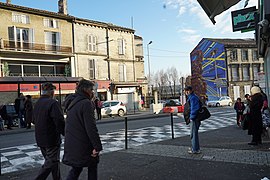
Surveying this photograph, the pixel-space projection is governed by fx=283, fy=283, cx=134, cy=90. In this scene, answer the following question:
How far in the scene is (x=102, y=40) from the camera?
33562 mm

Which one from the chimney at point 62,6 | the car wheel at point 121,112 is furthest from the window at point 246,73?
the chimney at point 62,6

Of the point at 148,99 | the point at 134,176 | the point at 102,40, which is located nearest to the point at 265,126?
the point at 134,176

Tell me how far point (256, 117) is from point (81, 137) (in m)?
5.95

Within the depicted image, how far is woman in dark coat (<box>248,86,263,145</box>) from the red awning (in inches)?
164

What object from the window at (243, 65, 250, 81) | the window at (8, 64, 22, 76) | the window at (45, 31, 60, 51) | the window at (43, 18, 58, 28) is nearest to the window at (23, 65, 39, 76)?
the window at (8, 64, 22, 76)

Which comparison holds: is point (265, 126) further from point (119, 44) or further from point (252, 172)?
point (119, 44)

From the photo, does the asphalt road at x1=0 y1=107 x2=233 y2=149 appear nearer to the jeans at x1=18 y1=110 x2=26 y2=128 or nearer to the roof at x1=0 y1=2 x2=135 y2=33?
the jeans at x1=18 y1=110 x2=26 y2=128

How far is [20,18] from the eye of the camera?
2680cm

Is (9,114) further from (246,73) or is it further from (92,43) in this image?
(246,73)

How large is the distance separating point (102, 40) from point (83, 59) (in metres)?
4.03

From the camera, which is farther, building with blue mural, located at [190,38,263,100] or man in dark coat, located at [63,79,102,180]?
building with blue mural, located at [190,38,263,100]

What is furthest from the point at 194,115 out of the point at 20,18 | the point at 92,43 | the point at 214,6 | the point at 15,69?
the point at 92,43

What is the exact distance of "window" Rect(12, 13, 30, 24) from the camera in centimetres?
2636

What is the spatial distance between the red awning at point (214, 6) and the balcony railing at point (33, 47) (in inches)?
959
